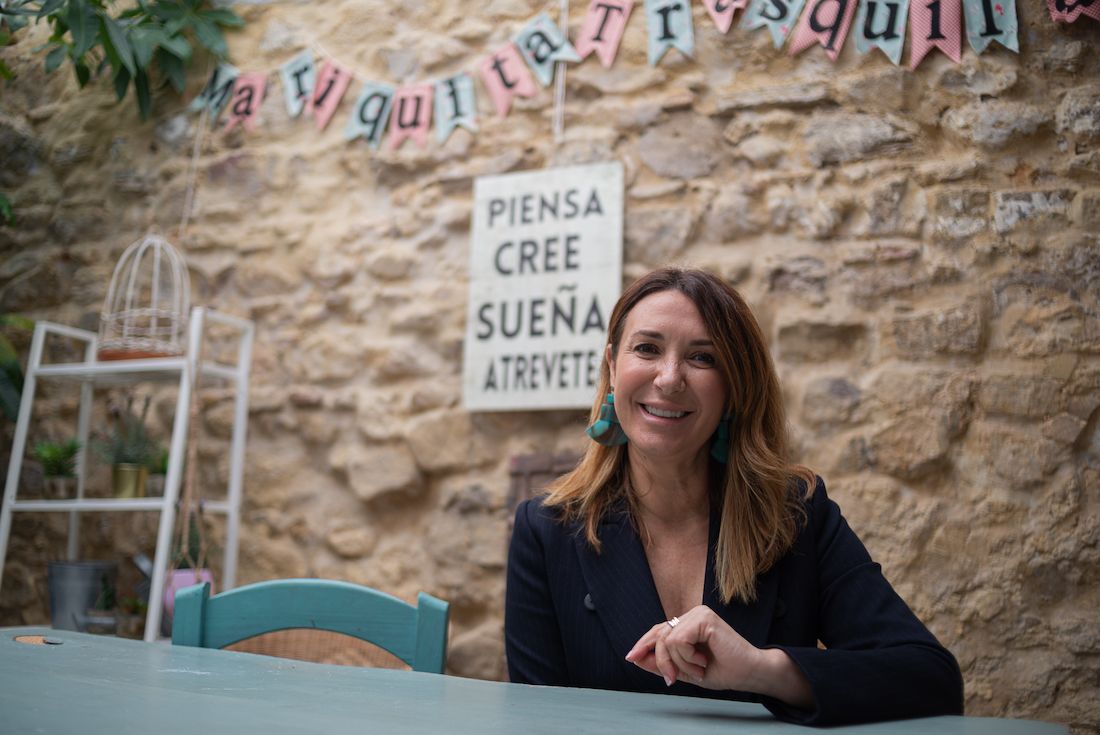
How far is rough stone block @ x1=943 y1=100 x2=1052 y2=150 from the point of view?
2.50m

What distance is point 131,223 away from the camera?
3557mm

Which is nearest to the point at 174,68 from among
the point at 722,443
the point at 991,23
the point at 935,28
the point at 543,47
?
the point at 543,47

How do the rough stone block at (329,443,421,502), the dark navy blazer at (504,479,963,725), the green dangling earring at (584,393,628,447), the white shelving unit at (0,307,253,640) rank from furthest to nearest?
the rough stone block at (329,443,421,502) < the white shelving unit at (0,307,253,640) < the green dangling earring at (584,393,628,447) < the dark navy blazer at (504,479,963,725)

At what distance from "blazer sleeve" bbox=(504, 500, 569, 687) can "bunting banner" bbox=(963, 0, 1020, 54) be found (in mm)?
1762

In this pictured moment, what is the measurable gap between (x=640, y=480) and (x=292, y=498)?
1795 mm

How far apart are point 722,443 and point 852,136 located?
1.35 meters

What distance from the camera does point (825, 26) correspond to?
8.94ft

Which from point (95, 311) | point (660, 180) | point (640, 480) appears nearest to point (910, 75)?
point (660, 180)

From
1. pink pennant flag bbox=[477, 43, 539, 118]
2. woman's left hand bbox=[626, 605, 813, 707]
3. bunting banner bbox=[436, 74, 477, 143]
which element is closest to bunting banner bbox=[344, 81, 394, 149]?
bunting banner bbox=[436, 74, 477, 143]

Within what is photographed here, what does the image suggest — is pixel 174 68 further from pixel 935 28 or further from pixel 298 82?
pixel 935 28

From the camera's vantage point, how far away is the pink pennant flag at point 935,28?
8.50ft

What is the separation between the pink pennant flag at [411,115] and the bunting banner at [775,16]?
3.27 ft

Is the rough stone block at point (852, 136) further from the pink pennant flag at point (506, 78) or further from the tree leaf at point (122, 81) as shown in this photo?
the tree leaf at point (122, 81)

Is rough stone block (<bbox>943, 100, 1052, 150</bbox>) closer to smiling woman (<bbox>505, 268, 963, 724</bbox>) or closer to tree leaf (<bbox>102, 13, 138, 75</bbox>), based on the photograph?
smiling woman (<bbox>505, 268, 963, 724</bbox>)
